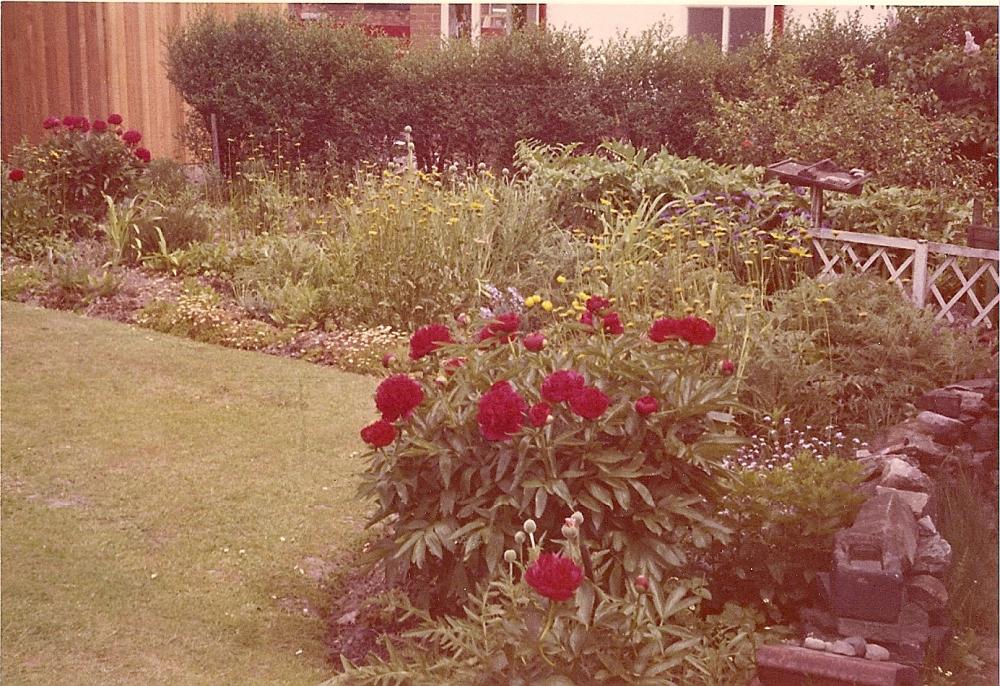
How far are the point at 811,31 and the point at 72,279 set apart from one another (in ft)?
22.4

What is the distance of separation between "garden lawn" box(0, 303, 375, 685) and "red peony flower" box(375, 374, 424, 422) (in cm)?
87

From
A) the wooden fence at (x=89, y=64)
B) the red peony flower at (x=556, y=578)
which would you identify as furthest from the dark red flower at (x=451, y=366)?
the wooden fence at (x=89, y=64)

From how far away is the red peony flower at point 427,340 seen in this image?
3352mm

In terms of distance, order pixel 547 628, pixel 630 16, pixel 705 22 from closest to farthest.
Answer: pixel 547 628
pixel 630 16
pixel 705 22

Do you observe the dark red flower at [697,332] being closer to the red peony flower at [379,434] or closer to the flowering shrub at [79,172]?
the red peony flower at [379,434]

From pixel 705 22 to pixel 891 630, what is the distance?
31.6ft

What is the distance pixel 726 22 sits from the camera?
11844mm

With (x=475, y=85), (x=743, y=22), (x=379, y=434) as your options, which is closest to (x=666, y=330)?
(x=379, y=434)

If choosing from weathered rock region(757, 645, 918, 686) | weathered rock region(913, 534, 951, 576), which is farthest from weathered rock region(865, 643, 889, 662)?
weathered rock region(913, 534, 951, 576)

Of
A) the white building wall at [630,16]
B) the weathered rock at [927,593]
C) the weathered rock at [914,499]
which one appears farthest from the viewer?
the white building wall at [630,16]

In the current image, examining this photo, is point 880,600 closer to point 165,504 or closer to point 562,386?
point 562,386

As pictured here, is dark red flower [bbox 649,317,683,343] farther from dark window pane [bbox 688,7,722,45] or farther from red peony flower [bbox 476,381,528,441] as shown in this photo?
dark window pane [bbox 688,7,722,45]

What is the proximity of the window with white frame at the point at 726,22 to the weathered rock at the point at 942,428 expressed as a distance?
7.59m

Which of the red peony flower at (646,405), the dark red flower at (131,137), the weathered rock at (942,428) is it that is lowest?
the weathered rock at (942,428)
